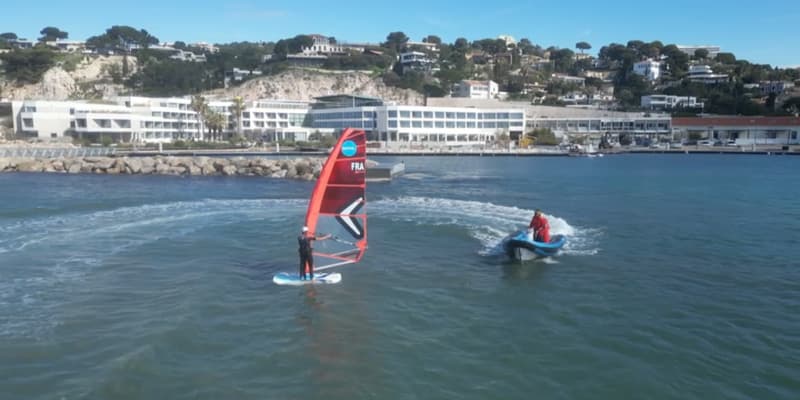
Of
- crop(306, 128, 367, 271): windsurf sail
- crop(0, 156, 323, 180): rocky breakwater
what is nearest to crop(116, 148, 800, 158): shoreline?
crop(0, 156, 323, 180): rocky breakwater

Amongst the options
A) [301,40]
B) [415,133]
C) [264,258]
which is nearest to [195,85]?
[301,40]

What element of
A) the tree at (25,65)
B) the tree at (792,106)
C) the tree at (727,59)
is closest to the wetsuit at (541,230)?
the tree at (792,106)

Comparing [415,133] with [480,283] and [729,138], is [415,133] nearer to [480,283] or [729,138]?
[729,138]

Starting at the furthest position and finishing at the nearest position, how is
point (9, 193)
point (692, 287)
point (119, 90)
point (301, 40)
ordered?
point (301, 40), point (119, 90), point (9, 193), point (692, 287)

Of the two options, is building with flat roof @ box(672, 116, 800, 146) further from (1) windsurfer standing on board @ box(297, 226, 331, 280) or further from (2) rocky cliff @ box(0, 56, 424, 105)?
(1) windsurfer standing on board @ box(297, 226, 331, 280)

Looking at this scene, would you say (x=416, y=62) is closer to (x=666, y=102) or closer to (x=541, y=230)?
(x=666, y=102)

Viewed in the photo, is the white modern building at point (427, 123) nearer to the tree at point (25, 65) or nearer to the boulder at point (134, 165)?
the boulder at point (134, 165)
